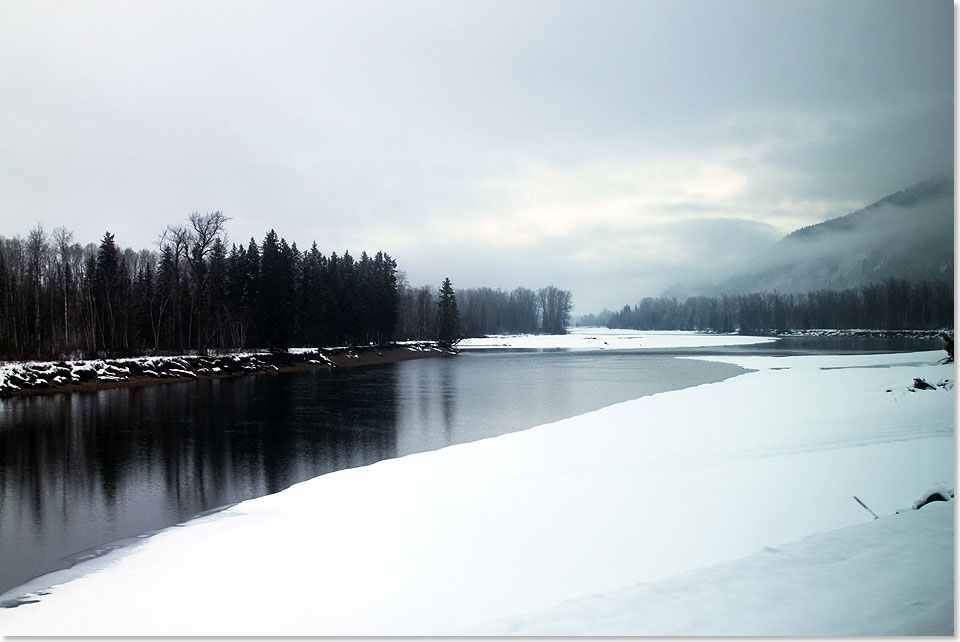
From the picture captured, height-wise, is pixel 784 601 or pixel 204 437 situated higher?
pixel 784 601

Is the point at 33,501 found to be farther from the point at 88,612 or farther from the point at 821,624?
the point at 821,624

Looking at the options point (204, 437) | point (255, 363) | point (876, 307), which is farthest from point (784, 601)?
point (255, 363)

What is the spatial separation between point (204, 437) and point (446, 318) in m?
40.5

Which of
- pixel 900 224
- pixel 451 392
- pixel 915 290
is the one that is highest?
pixel 900 224

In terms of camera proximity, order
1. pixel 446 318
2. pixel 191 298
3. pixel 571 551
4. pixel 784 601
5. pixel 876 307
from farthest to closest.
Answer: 1. pixel 446 318
2. pixel 191 298
3. pixel 876 307
4. pixel 571 551
5. pixel 784 601

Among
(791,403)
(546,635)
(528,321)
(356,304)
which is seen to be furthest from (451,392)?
(528,321)

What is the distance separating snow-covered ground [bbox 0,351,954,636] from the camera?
3.88m

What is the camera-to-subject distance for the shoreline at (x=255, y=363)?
810 inches

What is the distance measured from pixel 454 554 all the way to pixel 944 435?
4801mm

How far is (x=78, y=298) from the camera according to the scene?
73.1ft

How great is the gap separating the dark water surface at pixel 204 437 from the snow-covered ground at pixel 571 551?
1.04 metres

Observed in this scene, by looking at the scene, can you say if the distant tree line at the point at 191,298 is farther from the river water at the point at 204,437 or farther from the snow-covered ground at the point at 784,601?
the snow-covered ground at the point at 784,601

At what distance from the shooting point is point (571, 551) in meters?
4.73

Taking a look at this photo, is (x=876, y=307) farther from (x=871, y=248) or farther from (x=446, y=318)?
(x=446, y=318)
